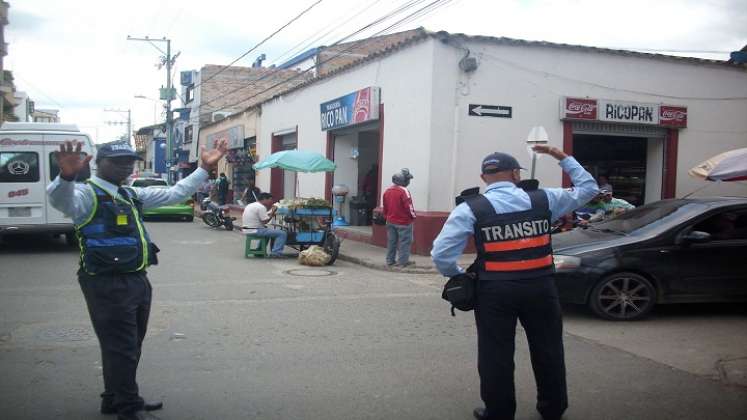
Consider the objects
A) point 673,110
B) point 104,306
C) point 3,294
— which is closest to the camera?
point 104,306

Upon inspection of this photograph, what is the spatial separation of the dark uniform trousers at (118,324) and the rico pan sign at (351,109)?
40.1ft

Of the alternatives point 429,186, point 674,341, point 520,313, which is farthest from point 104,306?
point 429,186

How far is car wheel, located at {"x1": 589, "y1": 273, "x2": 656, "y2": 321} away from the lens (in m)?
7.64

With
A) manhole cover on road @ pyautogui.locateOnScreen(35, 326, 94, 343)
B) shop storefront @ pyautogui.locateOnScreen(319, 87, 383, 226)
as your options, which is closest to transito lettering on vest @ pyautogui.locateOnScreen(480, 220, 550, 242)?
manhole cover on road @ pyautogui.locateOnScreen(35, 326, 94, 343)

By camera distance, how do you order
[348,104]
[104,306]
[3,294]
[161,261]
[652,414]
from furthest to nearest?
[348,104], [161,261], [3,294], [652,414], [104,306]

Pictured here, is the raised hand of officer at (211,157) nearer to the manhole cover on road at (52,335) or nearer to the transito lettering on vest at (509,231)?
the transito lettering on vest at (509,231)

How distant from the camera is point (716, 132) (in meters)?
15.9

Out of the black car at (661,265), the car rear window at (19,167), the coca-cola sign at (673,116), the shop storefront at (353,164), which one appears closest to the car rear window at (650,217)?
the black car at (661,265)

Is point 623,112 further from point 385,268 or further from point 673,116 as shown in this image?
point 385,268

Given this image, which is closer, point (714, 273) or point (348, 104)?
point (714, 273)

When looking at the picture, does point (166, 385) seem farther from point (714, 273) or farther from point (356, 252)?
point (356, 252)

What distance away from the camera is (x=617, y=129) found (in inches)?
600

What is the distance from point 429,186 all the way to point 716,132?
763 cm

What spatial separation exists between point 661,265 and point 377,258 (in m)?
6.58
